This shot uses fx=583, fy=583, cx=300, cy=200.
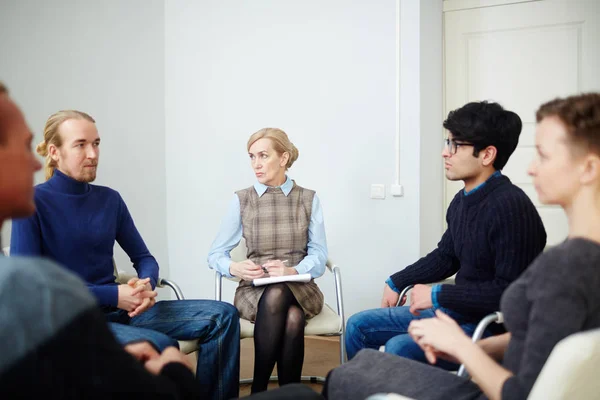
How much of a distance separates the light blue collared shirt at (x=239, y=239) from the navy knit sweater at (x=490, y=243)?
0.81 m

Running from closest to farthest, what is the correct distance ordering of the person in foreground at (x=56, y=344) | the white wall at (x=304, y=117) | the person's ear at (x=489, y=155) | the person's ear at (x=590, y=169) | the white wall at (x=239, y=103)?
the person in foreground at (x=56, y=344) < the person's ear at (x=590, y=169) < the person's ear at (x=489, y=155) < the white wall at (x=239, y=103) < the white wall at (x=304, y=117)

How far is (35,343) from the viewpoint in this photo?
30.9 inches

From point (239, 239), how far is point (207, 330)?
0.67m

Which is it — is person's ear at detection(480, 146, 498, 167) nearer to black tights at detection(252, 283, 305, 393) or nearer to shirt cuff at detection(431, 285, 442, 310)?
shirt cuff at detection(431, 285, 442, 310)

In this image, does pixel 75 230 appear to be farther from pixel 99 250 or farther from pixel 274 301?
pixel 274 301

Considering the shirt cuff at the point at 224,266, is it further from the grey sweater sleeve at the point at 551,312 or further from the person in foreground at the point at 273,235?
the grey sweater sleeve at the point at 551,312

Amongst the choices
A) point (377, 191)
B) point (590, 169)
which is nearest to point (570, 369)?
point (590, 169)

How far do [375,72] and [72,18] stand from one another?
1927 mm

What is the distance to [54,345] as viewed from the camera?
30.8 inches

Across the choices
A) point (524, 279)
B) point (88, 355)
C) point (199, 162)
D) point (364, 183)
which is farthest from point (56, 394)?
point (199, 162)

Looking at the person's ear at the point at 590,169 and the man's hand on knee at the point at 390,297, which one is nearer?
the person's ear at the point at 590,169

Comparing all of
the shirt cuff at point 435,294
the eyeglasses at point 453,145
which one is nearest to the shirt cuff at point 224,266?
the shirt cuff at point 435,294

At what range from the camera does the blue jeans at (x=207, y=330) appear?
2395 millimetres

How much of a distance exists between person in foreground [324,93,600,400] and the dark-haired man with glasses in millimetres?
590
